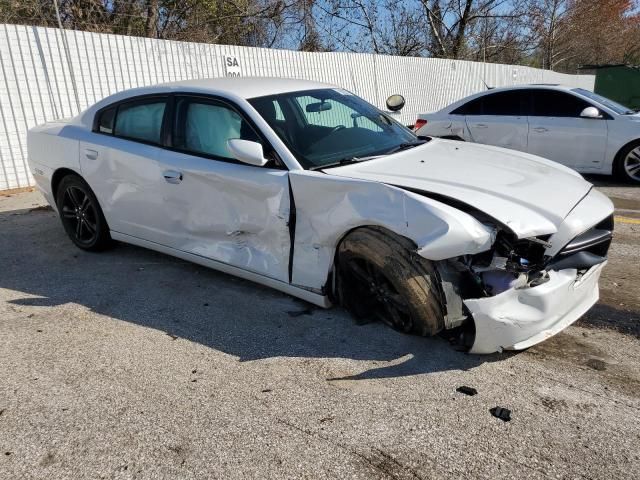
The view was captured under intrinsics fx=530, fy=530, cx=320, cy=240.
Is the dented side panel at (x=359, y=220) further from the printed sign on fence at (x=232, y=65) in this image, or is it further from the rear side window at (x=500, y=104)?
the printed sign on fence at (x=232, y=65)

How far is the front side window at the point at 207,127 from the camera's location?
3.93 m

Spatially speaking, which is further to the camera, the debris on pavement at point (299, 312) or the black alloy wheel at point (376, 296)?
the debris on pavement at point (299, 312)

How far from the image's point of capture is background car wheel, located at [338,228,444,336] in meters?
2.96

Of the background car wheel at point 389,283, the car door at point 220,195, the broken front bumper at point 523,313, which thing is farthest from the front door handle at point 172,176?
the broken front bumper at point 523,313

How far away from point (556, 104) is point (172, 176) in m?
6.36

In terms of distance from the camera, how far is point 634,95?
21.6 meters

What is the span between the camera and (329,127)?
411cm

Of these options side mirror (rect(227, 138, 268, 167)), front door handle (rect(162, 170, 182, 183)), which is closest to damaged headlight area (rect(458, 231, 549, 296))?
side mirror (rect(227, 138, 268, 167))

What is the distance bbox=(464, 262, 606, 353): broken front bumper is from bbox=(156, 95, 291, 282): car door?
137cm

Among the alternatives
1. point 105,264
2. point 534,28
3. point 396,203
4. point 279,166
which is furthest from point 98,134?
point 534,28

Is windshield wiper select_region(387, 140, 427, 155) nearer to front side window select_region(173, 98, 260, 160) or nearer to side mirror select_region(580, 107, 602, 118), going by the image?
front side window select_region(173, 98, 260, 160)

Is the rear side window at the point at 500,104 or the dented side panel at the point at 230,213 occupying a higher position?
the rear side window at the point at 500,104

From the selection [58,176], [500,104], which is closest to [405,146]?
[58,176]

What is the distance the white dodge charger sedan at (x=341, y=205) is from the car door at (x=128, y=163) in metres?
0.02
